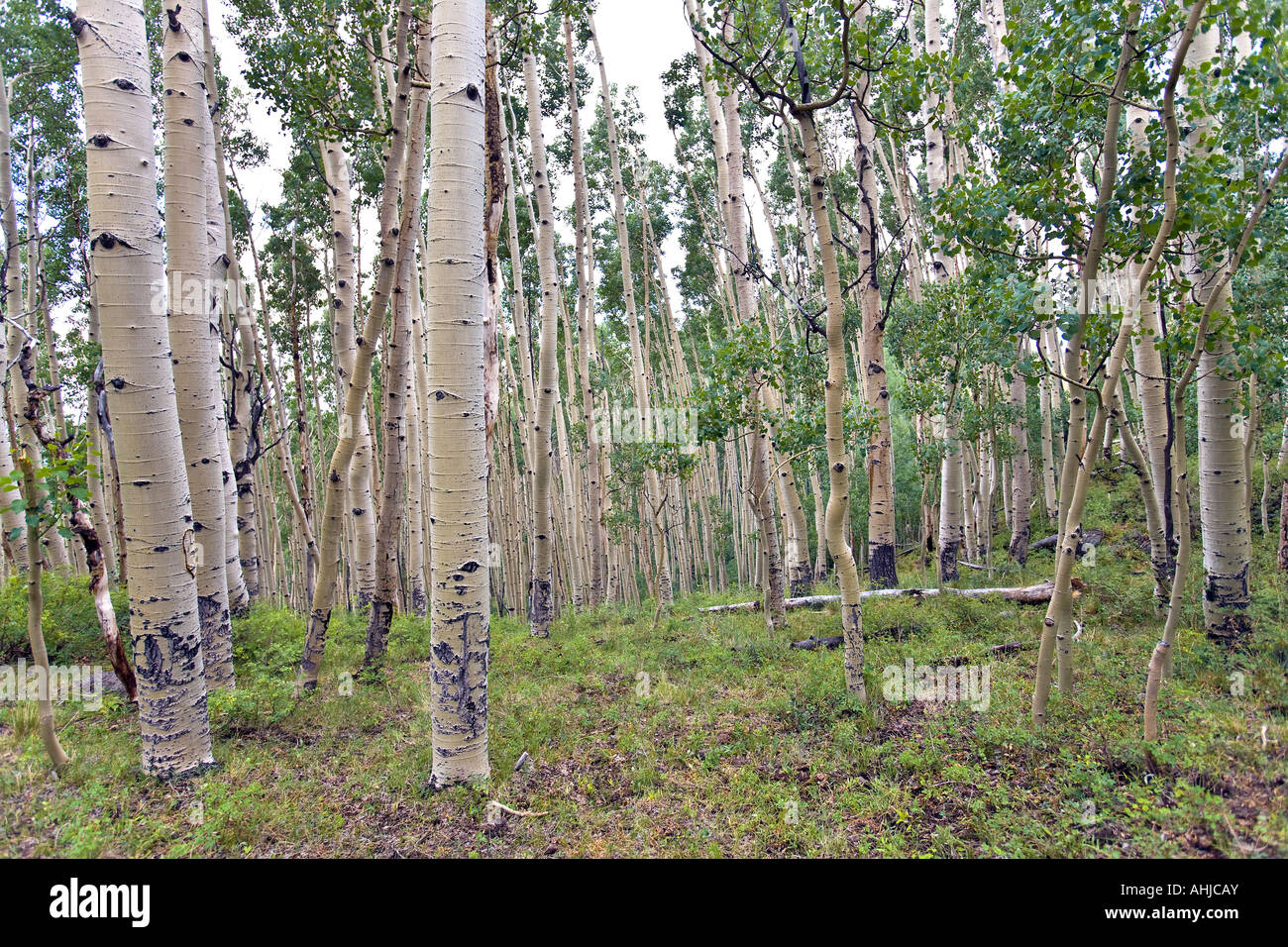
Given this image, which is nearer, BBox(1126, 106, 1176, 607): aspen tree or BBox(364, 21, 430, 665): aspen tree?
BBox(364, 21, 430, 665): aspen tree

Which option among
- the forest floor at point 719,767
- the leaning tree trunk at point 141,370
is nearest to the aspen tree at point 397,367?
the forest floor at point 719,767

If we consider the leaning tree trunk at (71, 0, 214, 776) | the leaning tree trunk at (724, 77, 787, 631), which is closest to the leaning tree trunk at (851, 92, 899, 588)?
the leaning tree trunk at (724, 77, 787, 631)

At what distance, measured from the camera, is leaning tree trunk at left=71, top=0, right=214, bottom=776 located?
329 cm

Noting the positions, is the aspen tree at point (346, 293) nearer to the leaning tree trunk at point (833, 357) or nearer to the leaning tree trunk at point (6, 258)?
the leaning tree trunk at point (833, 357)

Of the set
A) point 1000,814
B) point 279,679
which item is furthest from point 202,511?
point 1000,814

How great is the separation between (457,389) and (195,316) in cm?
230

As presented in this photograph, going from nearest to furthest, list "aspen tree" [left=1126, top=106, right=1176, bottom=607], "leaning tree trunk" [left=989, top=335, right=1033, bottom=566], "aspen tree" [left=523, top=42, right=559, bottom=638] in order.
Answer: "aspen tree" [left=1126, top=106, right=1176, bottom=607] → "aspen tree" [left=523, top=42, right=559, bottom=638] → "leaning tree trunk" [left=989, top=335, right=1033, bottom=566]

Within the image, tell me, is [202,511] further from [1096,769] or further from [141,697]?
[1096,769]

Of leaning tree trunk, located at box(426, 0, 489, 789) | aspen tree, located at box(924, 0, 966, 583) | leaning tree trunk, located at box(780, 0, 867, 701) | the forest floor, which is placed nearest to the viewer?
the forest floor

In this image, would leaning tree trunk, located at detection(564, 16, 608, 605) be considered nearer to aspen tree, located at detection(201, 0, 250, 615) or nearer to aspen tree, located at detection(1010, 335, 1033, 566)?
aspen tree, located at detection(201, 0, 250, 615)

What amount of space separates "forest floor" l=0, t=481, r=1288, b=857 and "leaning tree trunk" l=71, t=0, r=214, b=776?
0.53 m

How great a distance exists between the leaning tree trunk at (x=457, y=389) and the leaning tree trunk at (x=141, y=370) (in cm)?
138

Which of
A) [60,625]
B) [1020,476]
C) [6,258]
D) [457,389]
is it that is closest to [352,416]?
[457,389]

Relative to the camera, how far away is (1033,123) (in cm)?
418
